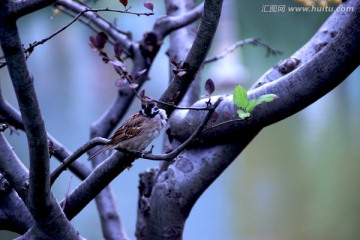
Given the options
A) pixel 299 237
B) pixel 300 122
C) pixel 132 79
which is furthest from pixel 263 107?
pixel 300 122

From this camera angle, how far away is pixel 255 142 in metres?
4.95

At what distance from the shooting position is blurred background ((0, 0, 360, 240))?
410 cm

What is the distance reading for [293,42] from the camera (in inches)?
183

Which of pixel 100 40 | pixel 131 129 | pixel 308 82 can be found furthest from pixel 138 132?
pixel 308 82

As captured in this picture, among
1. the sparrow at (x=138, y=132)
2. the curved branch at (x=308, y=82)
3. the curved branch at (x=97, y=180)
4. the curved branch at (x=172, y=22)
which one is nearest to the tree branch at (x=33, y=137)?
the curved branch at (x=97, y=180)

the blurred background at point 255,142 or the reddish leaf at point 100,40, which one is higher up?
the blurred background at point 255,142

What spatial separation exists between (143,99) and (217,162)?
511mm

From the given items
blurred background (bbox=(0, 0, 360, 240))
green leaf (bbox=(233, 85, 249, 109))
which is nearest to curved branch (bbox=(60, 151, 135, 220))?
green leaf (bbox=(233, 85, 249, 109))

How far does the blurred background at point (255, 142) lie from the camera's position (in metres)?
4.10

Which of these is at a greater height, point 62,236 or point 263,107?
point 263,107

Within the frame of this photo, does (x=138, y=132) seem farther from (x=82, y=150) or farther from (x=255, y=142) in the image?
(x=255, y=142)

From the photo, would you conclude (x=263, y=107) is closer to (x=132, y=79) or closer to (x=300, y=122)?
(x=132, y=79)

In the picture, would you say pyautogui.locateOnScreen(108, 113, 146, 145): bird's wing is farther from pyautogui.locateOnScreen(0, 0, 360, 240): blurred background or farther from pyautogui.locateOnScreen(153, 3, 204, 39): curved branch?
pyautogui.locateOnScreen(0, 0, 360, 240): blurred background

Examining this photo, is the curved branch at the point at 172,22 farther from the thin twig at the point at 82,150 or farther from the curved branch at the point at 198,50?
the thin twig at the point at 82,150
